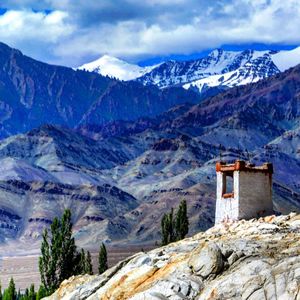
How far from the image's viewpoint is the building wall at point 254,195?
53.8 meters

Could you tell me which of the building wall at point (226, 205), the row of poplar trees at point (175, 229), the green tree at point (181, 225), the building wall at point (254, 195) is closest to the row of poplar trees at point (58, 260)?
the row of poplar trees at point (175, 229)

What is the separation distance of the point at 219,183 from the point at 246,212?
4746 millimetres

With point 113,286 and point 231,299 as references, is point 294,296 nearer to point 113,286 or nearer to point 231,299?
point 231,299

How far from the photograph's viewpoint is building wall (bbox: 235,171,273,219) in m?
53.8

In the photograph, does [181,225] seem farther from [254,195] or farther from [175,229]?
[254,195]

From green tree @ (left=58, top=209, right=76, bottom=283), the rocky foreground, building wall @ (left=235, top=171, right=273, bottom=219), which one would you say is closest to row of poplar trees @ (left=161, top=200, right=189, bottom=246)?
green tree @ (left=58, top=209, right=76, bottom=283)

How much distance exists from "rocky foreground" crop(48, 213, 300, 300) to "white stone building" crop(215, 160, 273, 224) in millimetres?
8330

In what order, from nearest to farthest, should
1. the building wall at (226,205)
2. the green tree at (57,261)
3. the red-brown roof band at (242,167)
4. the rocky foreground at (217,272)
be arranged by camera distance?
the rocky foreground at (217,272)
the red-brown roof band at (242,167)
the building wall at (226,205)
the green tree at (57,261)

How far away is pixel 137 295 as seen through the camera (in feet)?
118

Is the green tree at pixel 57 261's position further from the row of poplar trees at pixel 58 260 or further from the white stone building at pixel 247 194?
the white stone building at pixel 247 194

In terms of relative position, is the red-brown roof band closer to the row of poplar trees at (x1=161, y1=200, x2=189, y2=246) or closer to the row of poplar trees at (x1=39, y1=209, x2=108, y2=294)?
the row of poplar trees at (x1=39, y1=209, x2=108, y2=294)

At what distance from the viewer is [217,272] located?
118 ft

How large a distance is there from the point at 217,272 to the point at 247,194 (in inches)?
727

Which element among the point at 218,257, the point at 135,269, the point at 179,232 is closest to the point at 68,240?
the point at 179,232
